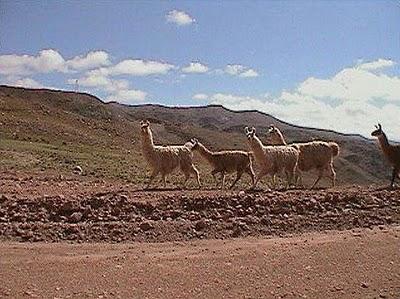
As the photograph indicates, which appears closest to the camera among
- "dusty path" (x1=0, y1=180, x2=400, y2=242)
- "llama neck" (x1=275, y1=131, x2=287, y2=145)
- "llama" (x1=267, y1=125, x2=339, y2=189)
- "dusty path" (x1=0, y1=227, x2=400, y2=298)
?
"dusty path" (x1=0, y1=227, x2=400, y2=298)

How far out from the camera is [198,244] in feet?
39.5

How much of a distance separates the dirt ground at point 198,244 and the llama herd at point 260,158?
9.13ft

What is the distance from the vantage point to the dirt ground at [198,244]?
9.77 metres

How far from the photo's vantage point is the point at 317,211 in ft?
46.4

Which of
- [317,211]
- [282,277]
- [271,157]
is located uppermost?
[271,157]

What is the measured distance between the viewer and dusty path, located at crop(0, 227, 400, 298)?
9594 millimetres

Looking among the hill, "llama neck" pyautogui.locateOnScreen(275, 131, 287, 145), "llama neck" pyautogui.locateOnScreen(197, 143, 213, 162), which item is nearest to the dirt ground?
"llama neck" pyautogui.locateOnScreen(197, 143, 213, 162)

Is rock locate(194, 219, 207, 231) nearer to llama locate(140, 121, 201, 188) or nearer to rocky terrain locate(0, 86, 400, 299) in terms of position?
rocky terrain locate(0, 86, 400, 299)

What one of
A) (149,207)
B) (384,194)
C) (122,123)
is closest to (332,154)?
(384,194)

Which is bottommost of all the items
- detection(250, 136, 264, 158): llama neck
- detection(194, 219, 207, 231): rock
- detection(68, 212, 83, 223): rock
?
detection(68, 212, 83, 223): rock

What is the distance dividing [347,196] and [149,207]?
14.7ft

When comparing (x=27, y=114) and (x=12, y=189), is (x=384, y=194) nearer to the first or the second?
(x=12, y=189)

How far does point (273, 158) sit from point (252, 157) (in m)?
2.15

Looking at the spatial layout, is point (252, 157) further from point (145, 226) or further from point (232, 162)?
point (145, 226)
